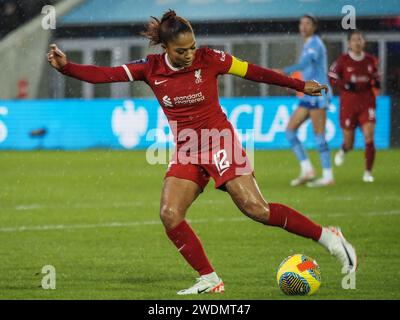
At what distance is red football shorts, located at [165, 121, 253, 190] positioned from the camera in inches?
291

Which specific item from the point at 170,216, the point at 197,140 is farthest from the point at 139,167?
the point at 170,216

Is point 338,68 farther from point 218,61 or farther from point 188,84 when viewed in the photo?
point 188,84

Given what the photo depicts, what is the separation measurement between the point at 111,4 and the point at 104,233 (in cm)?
1796

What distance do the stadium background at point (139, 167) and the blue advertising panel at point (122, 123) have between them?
3 cm

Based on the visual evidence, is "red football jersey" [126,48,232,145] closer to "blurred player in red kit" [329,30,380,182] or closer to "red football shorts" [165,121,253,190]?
"red football shorts" [165,121,253,190]

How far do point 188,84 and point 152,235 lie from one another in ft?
11.1

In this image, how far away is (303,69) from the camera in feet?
50.1

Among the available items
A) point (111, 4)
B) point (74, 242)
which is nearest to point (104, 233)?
point (74, 242)

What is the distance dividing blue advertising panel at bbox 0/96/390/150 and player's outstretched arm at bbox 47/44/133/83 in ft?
46.5

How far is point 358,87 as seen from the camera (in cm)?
1584

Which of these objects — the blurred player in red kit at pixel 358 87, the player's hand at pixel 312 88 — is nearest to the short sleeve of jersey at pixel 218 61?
the player's hand at pixel 312 88

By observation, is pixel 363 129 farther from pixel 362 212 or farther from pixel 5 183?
pixel 5 183

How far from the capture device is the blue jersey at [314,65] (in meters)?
15.0
